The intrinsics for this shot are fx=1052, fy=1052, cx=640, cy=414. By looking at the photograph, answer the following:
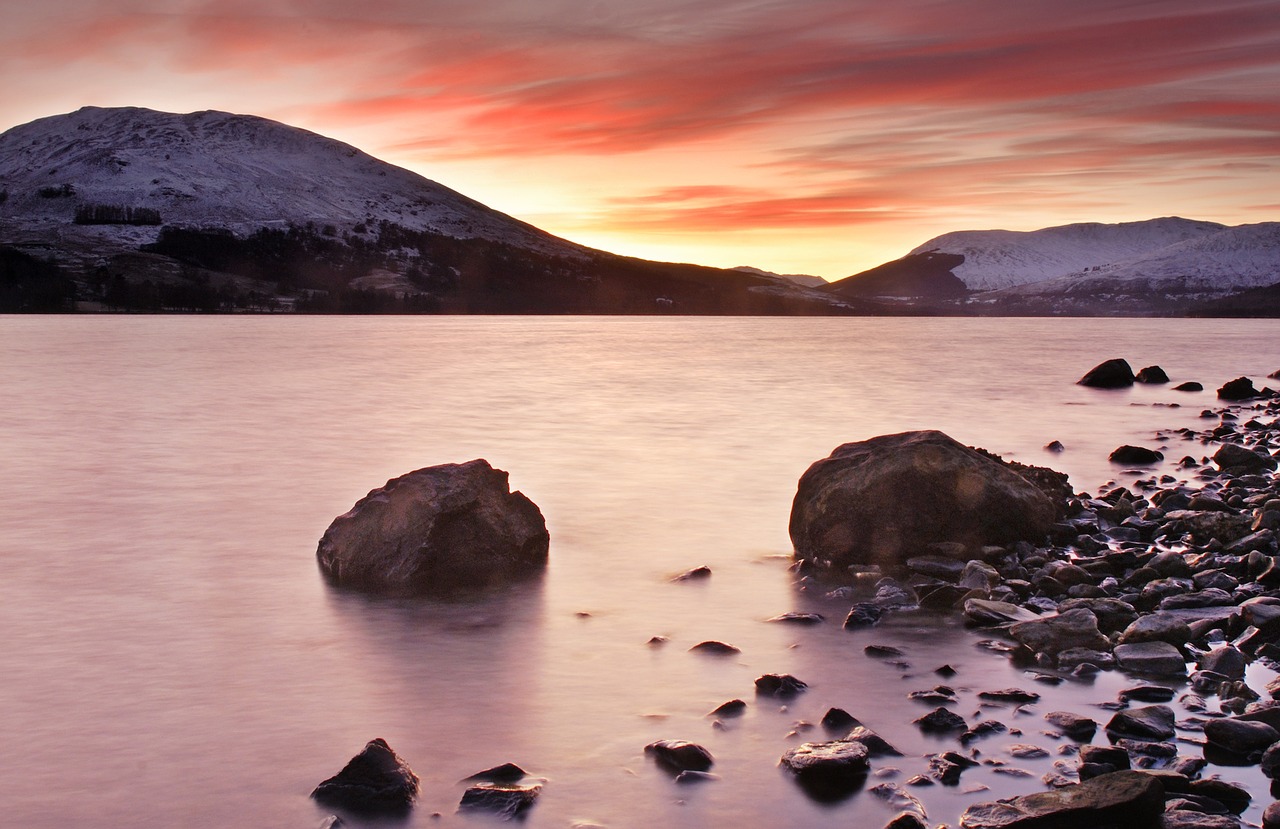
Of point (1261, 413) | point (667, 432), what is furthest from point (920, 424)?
point (1261, 413)

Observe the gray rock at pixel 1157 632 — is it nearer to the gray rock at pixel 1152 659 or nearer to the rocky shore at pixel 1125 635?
the rocky shore at pixel 1125 635

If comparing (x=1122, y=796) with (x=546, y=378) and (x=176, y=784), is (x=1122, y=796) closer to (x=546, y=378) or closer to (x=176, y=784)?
(x=176, y=784)

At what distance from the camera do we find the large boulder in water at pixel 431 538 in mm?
11273

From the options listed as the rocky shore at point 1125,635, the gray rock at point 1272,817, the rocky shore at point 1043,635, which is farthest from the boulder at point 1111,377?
the gray rock at point 1272,817

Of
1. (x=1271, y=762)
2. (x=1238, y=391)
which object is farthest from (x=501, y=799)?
(x=1238, y=391)

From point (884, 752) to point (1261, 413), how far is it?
30787 millimetres

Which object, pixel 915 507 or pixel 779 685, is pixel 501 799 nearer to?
pixel 779 685

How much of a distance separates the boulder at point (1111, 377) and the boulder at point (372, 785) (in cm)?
4564

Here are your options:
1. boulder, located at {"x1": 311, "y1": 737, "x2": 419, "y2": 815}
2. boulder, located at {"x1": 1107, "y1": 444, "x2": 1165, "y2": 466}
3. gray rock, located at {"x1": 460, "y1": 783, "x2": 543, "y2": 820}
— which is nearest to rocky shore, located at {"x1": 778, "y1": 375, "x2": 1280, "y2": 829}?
gray rock, located at {"x1": 460, "y1": 783, "x2": 543, "y2": 820}

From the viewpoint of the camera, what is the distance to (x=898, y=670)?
848cm

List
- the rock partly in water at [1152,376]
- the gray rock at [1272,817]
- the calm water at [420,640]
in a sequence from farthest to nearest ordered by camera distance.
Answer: the rock partly in water at [1152,376], the calm water at [420,640], the gray rock at [1272,817]

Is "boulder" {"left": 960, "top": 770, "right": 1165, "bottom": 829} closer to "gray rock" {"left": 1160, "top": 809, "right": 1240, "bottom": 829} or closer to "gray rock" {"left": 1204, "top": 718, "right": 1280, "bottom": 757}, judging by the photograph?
"gray rock" {"left": 1160, "top": 809, "right": 1240, "bottom": 829}

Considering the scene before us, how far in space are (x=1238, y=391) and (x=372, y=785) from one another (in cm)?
4078

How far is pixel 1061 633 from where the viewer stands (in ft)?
28.9
